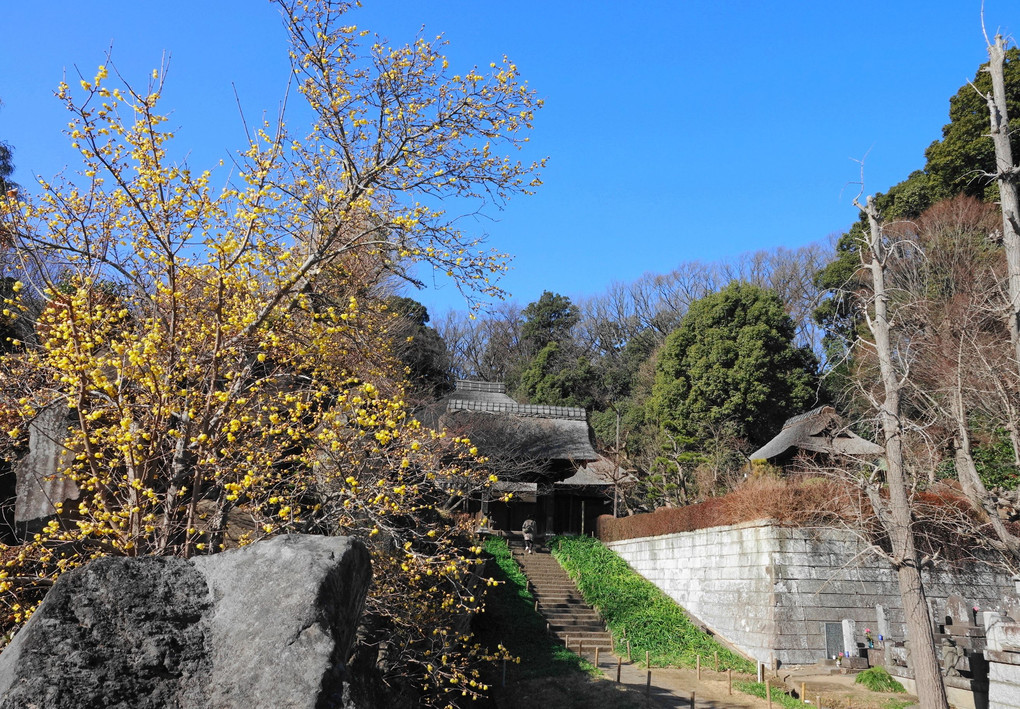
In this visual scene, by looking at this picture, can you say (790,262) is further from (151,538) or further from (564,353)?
(151,538)

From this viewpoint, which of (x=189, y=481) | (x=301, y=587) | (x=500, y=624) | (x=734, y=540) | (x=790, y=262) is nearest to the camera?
(x=301, y=587)

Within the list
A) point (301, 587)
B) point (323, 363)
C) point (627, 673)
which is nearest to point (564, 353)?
point (627, 673)

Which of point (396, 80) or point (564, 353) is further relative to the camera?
point (564, 353)

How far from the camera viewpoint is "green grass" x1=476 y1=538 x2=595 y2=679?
611 inches

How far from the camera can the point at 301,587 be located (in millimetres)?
3748

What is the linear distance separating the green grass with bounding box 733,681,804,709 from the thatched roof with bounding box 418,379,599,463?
1292cm

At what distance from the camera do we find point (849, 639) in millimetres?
14648

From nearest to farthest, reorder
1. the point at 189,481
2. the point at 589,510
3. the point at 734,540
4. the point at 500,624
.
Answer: the point at 189,481, the point at 734,540, the point at 500,624, the point at 589,510

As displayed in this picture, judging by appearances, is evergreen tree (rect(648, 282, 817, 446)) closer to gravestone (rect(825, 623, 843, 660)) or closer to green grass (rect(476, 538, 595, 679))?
green grass (rect(476, 538, 595, 679))

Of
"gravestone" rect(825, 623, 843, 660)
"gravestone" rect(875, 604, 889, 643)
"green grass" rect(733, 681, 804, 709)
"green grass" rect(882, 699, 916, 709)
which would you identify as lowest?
"green grass" rect(733, 681, 804, 709)

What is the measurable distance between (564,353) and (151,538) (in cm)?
3803

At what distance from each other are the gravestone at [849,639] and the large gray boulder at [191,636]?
13.9m

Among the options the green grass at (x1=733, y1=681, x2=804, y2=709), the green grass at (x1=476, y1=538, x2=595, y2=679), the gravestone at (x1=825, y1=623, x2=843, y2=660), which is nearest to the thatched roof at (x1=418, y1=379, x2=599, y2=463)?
the green grass at (x1=476, y1=538, x2=595, y2=679)

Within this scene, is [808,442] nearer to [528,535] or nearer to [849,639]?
[849,639]
